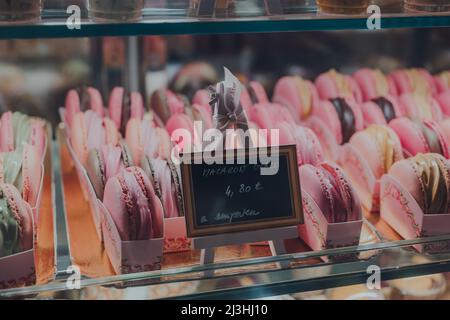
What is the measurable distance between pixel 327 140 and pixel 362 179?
18 cm

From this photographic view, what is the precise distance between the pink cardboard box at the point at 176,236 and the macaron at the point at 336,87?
76 cm

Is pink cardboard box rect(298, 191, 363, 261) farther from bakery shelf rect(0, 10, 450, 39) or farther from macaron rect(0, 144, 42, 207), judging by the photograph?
macaron rect(0, 144, 42, 207)

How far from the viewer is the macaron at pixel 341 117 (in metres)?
1.68

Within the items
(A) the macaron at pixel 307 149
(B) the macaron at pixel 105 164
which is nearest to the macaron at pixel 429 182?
(A) the macaron at pixel 307 149

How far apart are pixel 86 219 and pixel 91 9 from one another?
52 centimetres

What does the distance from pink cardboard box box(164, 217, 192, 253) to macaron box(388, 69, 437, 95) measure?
992 millimetres

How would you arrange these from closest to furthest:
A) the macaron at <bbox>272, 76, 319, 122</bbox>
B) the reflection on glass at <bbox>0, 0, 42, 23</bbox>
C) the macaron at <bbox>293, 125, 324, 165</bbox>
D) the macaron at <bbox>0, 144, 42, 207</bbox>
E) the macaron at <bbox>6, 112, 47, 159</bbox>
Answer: the reflection on glass at <bbox>0, 0, 42, 23</bbox> → the macaron at <bbox>0, 144, 42, 207</bbox> → the macaron at <bbox>293, 125, 324, 165</bbox> → the macaron at <bbox>6, 112, 47, 159</bbox> → the macaron at <bbox>272, 76, 319, 122</bbox>

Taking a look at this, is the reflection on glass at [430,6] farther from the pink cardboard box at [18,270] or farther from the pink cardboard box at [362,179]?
the pink cardboard box at [18,270]

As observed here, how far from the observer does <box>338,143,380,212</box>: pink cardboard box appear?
147 centimetres

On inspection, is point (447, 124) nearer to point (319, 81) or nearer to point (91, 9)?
point (319, 81)

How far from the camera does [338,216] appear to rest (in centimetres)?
126

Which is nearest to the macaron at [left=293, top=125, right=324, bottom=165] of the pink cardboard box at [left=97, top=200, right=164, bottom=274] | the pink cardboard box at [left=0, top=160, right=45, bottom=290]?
the pink cardboard box at [left=97, top=200, right=164, bottom=274]

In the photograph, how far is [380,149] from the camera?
1.50 meters
